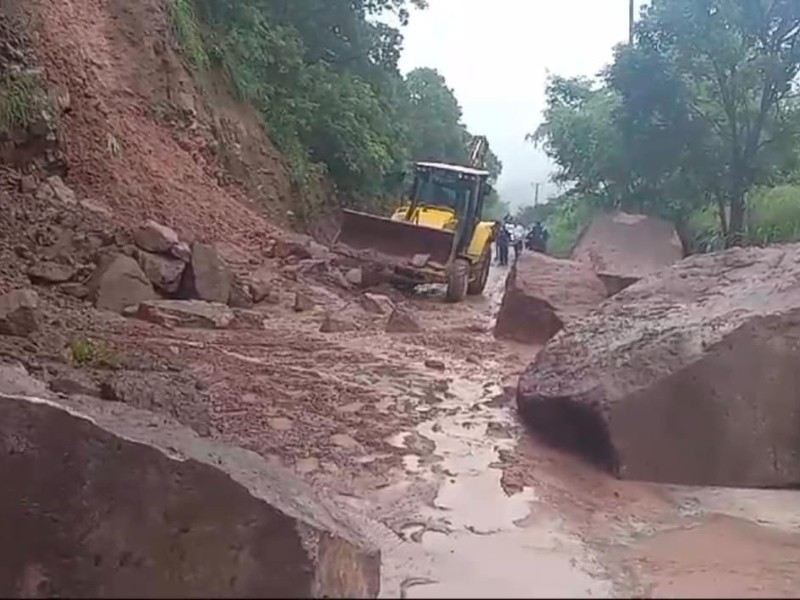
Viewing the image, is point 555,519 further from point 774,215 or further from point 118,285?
point 774,215

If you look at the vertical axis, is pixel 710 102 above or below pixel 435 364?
above

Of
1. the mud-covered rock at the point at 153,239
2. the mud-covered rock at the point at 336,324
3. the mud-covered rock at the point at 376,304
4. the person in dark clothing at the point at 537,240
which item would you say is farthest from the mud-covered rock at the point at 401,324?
the person in dark clothing at the point at 537,240

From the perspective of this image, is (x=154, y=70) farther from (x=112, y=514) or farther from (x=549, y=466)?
(x=112, y=514)

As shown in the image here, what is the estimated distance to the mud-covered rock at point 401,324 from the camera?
1172 cm

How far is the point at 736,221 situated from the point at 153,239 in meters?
9.66

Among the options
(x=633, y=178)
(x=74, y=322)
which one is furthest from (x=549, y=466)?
(x=633, y=178)

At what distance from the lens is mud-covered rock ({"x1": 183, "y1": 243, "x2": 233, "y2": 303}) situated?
39.4 ft

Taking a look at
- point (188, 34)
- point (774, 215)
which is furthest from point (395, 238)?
point (774, 215)

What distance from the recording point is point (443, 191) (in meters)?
17.6

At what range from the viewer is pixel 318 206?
21703 millimetres

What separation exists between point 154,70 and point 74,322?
25.9ft

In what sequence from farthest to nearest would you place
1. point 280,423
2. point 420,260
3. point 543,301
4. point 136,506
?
point 420,260, point 543,301, point 280,423, point 136,506

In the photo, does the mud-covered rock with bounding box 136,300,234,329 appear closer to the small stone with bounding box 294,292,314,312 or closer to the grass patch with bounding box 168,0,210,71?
the small stone with bounding box 294,292,314,312

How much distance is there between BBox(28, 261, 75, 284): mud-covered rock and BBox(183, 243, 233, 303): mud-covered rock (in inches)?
54.6
